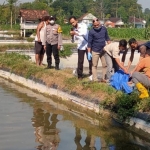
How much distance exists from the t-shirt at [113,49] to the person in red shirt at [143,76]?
1417 millimetres

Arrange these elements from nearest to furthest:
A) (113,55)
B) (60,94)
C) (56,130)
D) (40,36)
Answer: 1. (56,130)
2. (113,55)
3. (60,94)
4. (40,36)

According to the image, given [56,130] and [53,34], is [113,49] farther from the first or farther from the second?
[56,130]

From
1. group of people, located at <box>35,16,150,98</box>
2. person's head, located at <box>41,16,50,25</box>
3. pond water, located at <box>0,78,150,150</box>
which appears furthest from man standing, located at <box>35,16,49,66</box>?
pond water, located at <box>0,78,150,150</box>

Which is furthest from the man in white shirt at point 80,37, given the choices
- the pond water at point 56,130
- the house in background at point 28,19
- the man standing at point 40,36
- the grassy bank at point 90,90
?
the house in background at point 28,19

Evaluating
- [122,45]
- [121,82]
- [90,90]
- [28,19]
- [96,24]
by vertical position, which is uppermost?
[28,19]

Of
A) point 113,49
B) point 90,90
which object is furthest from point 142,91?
point 113,49

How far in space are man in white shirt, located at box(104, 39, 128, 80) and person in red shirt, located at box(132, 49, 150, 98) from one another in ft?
2.82

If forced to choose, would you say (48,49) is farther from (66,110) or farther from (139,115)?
(139,115)

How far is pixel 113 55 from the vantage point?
8.48m

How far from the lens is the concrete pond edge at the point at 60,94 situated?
6344mm

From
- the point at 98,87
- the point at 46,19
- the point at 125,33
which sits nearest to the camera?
the point at 98,87

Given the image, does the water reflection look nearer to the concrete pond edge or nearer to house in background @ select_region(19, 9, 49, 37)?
the concrete pond edge

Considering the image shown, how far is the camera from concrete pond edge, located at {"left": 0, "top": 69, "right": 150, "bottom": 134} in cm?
634

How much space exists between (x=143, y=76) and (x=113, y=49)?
1824 mm
